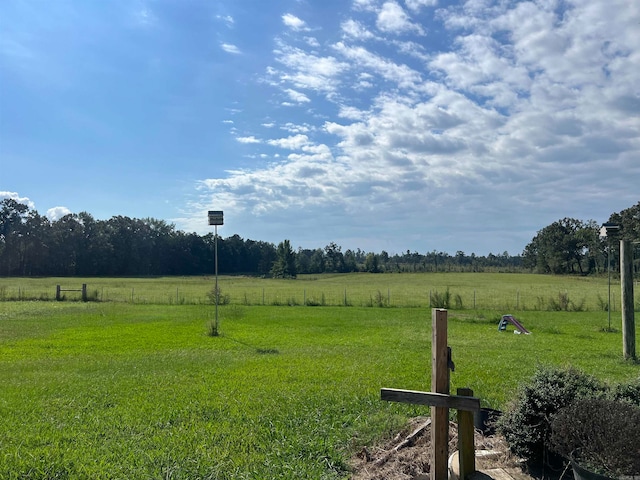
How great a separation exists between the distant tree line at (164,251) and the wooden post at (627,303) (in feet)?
199

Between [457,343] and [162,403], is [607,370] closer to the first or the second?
[457,343]

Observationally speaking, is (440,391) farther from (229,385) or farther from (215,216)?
(215,216)

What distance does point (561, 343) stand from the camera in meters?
12.5

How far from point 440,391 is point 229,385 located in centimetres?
506

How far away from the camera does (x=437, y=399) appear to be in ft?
11.0

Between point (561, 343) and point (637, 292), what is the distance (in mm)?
20918

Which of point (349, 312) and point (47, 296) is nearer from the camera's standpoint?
point (349, 312)

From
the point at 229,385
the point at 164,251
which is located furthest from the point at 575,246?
the point at 229,385

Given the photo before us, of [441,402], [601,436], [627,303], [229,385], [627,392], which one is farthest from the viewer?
[627,303]

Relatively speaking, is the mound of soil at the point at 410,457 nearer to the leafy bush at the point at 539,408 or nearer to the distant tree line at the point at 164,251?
the leafy bush at the point at 539,408

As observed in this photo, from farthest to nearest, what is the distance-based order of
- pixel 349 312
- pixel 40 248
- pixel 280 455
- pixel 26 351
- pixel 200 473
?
pixel 40 248 → pixel 349 312 → pixel 26 351 → pixel 280 455 → pixel 200 473

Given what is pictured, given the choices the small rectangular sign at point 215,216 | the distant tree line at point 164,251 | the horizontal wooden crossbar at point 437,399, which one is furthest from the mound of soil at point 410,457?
the distant tree line at point 164,251

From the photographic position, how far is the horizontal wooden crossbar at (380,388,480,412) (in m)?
3.28

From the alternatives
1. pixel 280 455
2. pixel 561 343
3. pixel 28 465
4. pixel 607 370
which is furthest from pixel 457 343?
pixel 28 465
